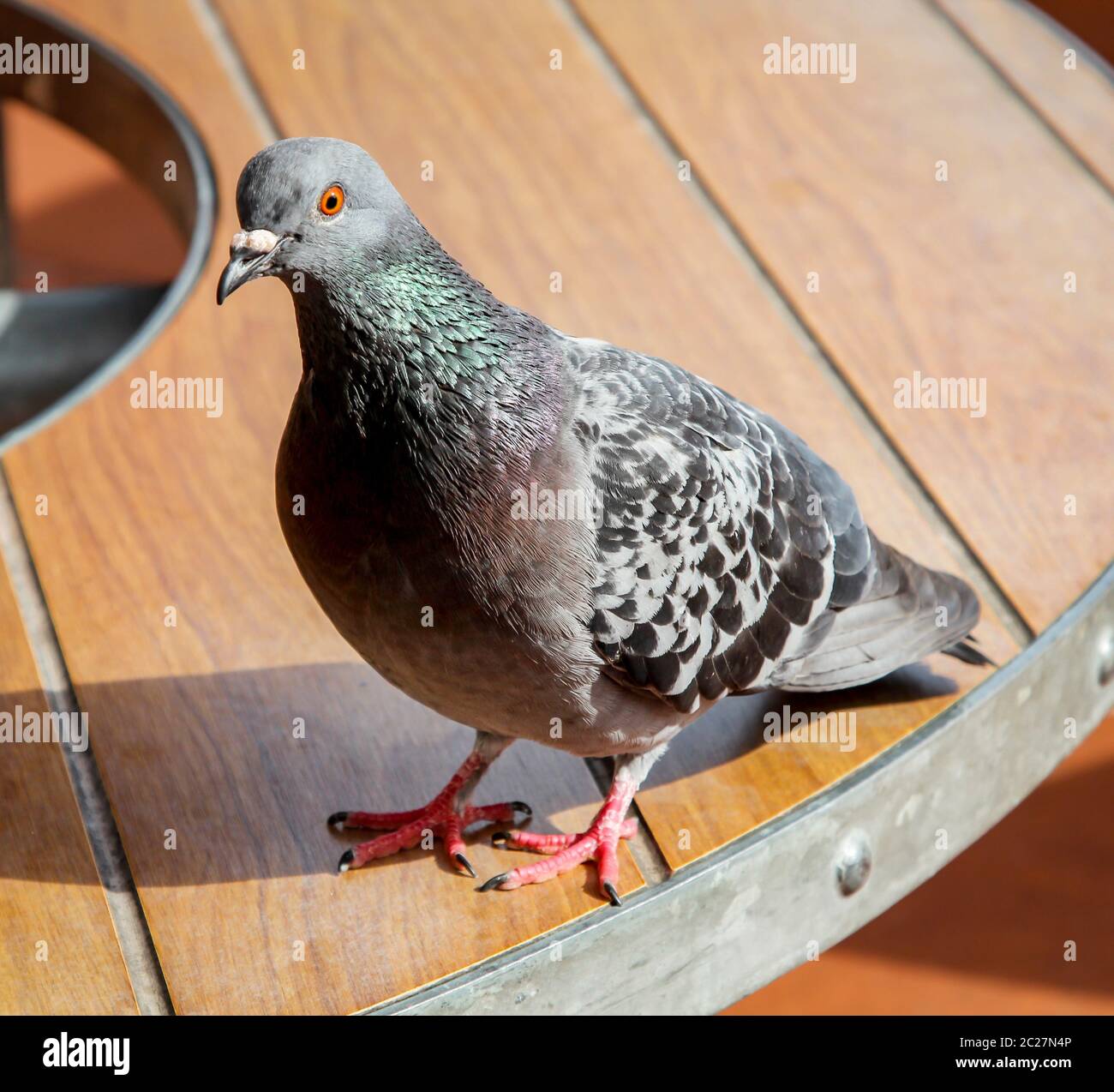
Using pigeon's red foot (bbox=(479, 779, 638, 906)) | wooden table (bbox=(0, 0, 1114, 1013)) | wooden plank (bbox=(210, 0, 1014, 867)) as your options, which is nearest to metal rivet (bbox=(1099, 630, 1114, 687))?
wooden table (bbox=(0, 0, 1114, 1013))

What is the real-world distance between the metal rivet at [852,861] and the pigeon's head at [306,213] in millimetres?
985

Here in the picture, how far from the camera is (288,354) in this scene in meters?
2.59

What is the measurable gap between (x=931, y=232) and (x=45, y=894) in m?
2.04

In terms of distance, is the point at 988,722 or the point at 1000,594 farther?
the point at 1000,594

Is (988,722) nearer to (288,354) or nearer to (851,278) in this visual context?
(851,278)

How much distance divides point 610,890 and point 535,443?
0.60m

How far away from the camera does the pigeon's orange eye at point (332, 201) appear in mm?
1535

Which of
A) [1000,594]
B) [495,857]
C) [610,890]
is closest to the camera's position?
[610,890]

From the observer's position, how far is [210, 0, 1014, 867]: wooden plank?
6.74ft

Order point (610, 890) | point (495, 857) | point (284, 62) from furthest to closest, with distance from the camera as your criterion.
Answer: point (284, 62) < point (495, 857) < point (610, 890)

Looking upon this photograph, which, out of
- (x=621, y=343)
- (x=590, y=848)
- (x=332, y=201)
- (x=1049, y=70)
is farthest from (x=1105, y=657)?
(x=1049, y=70)

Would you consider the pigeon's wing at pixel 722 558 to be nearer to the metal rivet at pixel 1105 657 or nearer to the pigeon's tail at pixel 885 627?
the pigeon's tail at pixel 885 627

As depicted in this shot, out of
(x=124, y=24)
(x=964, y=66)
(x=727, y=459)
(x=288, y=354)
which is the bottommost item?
(x=727, y=459)

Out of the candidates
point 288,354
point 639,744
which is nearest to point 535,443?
point 639,744
